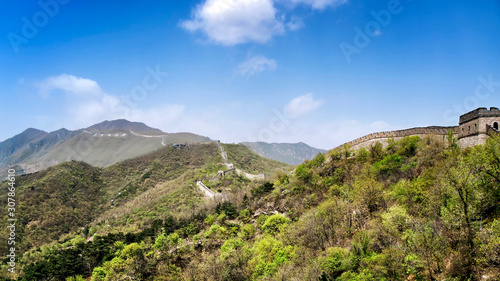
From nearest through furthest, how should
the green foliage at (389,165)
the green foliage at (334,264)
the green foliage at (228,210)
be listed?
the green foliage at (334,264), the green foliage at (389,165), the green foliage at (228,210)

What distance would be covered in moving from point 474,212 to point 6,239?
86.3m

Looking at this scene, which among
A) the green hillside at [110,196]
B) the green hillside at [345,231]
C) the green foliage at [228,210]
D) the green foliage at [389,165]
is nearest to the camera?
the green hillside at [345,231]

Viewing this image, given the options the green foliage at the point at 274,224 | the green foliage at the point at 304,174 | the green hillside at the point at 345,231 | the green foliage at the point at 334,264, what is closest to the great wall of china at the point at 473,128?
the green hillside at the point at 345,231

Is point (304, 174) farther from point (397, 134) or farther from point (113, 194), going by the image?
point (113, 194)

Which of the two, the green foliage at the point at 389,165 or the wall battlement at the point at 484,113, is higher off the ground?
the wall battlement at the point at 484,113

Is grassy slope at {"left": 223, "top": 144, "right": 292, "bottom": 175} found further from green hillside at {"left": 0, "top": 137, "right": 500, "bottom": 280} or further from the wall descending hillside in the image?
the wall descending hillside

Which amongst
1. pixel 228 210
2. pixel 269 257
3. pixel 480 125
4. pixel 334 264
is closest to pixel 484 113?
pixel 480 125

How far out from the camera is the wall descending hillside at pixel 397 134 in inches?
1245

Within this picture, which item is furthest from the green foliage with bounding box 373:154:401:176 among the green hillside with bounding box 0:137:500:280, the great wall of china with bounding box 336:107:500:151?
the great wall of china with bounding box 336:107:500:151

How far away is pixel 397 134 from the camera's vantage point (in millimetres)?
39969

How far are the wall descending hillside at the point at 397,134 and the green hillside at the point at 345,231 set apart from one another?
1.59 metres

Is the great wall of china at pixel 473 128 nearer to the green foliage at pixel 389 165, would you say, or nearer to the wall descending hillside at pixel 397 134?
the wall descending hillside at pixel 397 134

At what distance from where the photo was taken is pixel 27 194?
3278 inches

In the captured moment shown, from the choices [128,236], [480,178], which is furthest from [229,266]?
[128,236]
